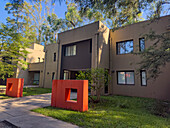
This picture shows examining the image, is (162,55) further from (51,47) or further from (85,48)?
(51,47)

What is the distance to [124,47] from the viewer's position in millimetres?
12078

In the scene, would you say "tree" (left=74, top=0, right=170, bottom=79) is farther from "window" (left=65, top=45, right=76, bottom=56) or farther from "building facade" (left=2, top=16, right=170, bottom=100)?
"window" (left=65, top=45, right=76, bottom=56)

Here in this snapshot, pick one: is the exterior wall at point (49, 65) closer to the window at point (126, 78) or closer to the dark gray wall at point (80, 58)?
the dark gray wall at point (80, 58)

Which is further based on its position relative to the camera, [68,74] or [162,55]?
[68,74]

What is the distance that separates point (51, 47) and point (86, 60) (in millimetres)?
7651

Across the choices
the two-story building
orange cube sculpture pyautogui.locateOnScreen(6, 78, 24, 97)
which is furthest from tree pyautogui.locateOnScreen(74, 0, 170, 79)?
orange cube sculpture pyautogui.locateOnScreen(6, 78, 24, 97)

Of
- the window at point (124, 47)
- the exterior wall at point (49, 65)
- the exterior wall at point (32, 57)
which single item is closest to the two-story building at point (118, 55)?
the window at point (124, 47)

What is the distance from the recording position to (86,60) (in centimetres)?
1213

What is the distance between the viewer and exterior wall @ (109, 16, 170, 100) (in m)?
9.66

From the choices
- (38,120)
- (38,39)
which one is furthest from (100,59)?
(38,39)

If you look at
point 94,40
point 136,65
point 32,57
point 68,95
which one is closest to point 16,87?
point 68,95

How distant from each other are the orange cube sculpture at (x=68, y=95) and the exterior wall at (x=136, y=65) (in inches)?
197

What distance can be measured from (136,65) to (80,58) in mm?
5716

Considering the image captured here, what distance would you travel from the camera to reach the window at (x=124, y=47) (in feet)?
38.6
